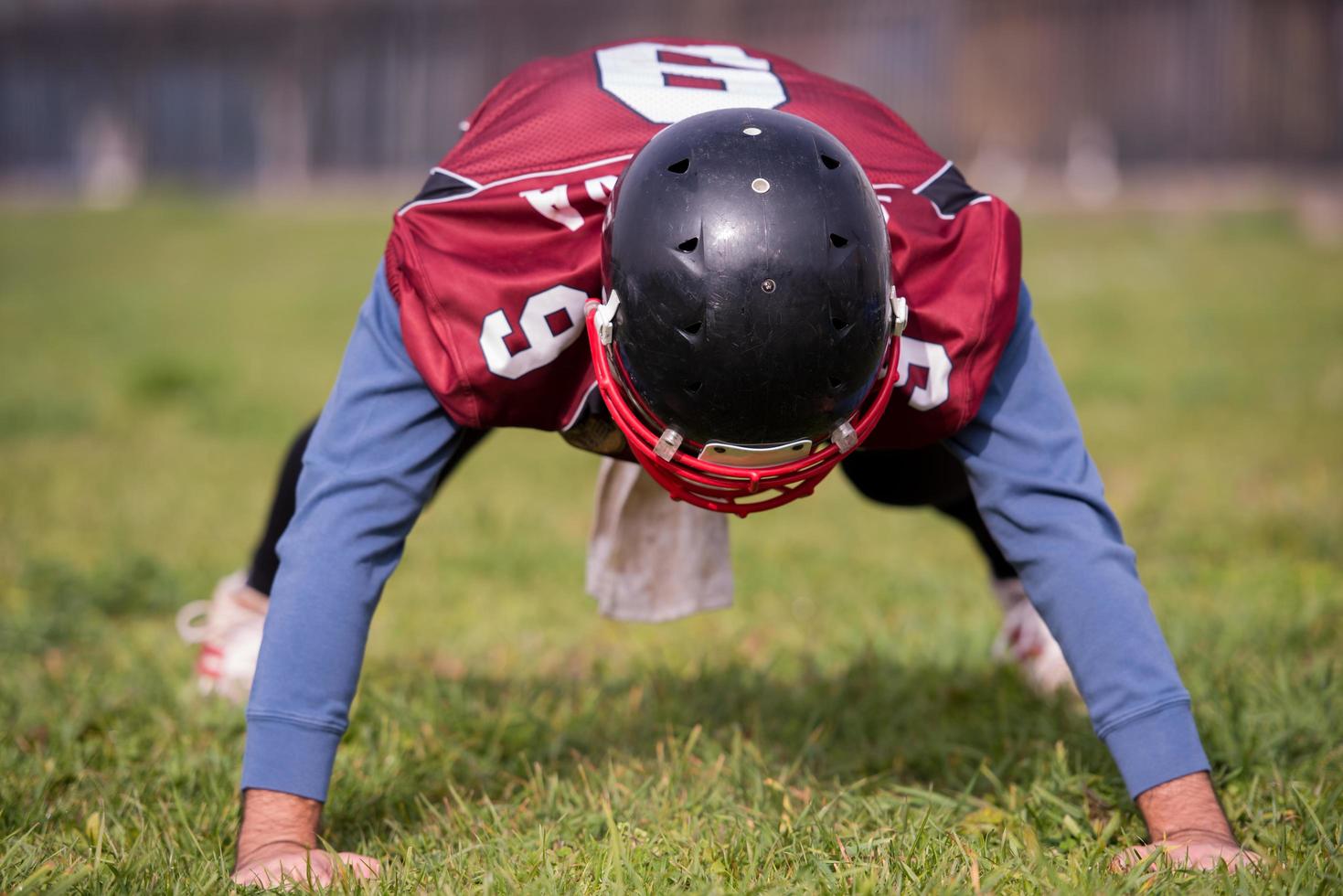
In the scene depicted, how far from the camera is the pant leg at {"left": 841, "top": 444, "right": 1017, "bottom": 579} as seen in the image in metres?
2.29

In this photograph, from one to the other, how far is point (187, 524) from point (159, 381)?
256 cm

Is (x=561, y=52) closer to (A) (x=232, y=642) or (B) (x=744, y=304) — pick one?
(A) (x=232, y=642)

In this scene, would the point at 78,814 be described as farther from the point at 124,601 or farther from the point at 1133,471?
the point at 1133,471

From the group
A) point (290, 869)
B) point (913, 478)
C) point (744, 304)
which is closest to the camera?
point (744, 304)

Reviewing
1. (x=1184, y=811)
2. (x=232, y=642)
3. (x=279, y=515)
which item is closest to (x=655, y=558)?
(x=279, y=515)

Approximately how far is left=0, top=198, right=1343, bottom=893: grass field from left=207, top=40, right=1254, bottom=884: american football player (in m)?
0.27

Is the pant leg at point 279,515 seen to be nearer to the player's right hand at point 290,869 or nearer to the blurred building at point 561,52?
the player's right hand at point 290,869

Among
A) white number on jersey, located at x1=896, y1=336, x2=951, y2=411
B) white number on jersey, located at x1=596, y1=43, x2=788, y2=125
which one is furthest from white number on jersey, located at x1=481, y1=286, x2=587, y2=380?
white number on jersey, located at x1=896, y1=336, x2=951, y2=411

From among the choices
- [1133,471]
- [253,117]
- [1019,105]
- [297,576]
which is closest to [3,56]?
[253,117]

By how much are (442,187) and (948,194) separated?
75cm

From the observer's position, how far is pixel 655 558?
8.43 feet

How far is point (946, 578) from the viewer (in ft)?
12.7

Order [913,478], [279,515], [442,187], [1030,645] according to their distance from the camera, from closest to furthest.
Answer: [442,187] < [913,478] < [279,515] < [1030,645]

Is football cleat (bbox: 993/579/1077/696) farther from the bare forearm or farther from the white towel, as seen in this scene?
the bare forearm
